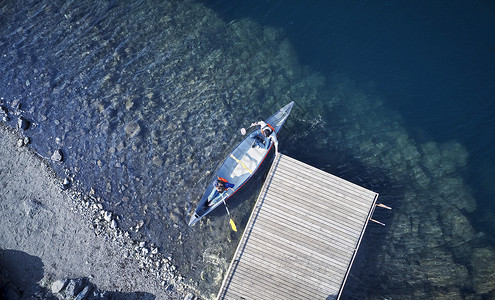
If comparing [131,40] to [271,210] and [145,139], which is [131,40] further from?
[271,210]

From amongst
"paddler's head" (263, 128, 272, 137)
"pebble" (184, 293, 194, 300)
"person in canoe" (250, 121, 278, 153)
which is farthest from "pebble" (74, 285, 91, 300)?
"paddler's head" (263, 128, 272, 137)

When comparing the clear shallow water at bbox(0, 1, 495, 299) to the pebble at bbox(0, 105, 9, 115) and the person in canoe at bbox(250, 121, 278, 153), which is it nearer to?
the pebble at bbox(0, 105, 9, 115)

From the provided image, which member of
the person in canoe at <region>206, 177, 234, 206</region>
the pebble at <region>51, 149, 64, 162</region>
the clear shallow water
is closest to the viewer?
the person in canoe at <region>206, 177, 234, 206</region>

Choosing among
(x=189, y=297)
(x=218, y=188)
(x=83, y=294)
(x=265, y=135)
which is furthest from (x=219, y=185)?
(x=83, y=294)

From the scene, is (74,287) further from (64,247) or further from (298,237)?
(298,237)

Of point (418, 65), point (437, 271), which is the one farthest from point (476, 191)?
point (418, 65)

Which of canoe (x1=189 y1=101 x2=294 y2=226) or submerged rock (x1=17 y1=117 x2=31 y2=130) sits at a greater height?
canoe (x1=189 y1=101 x2=294 y2=226)
